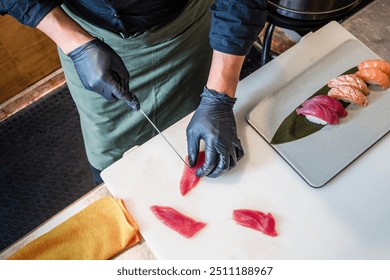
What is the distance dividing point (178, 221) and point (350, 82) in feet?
2.47

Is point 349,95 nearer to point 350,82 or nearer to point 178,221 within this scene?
point 350,82

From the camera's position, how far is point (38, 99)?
2660 millimetres

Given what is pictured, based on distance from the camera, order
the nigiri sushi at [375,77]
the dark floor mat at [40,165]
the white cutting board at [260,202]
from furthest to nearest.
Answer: the dark floor mat at [40,165] < the nigiri sushi at [375,77] < the white cutting board at [260,202]

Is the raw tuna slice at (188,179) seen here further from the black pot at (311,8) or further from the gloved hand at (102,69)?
the black pot at (311,8)

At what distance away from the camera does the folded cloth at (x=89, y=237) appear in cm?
123

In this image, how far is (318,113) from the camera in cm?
136

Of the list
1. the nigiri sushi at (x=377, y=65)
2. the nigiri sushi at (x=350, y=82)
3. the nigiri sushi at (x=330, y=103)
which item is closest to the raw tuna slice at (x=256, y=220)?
the nigiri sushi at (x=330, y=103)

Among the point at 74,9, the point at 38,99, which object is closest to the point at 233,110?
the point at 74,9

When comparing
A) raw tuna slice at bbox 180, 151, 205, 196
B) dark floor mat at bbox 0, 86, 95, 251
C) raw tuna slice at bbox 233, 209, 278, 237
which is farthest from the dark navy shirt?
dark floor mat at bbox 0, 86, 95, 251

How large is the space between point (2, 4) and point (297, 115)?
3.29 ft

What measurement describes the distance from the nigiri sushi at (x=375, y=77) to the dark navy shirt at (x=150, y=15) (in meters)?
0.43

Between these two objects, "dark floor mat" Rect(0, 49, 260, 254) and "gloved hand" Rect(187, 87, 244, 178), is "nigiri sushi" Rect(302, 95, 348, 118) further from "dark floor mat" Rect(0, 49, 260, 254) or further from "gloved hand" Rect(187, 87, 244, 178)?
"dark floor mat" Rect(0, 49, 260, 254)

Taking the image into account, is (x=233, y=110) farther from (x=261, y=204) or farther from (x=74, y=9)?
(x=74, y=9)

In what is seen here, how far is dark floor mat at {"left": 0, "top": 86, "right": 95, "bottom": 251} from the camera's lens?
2.30m
